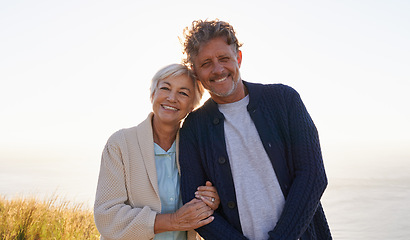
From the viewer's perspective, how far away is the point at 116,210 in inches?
100

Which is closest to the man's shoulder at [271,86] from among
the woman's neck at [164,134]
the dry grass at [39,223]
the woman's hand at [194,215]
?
the woman's neck at [164,134]

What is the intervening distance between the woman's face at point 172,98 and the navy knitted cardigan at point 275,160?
0.47ft

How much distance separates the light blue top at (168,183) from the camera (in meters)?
2.70

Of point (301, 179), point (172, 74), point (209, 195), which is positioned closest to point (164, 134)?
point (172, 74)

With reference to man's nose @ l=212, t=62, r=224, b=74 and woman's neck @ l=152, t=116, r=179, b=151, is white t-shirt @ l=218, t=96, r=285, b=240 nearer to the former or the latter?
man's nose @ l=212, t=62, r=224, b=74

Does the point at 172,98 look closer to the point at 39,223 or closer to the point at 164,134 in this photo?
the point at 164,134

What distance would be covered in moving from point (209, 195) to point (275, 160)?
51cm

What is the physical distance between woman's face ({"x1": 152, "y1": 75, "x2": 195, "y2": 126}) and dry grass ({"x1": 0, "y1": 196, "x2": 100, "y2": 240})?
245 centimetres

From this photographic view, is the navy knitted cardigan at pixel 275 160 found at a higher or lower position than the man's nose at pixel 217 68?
lower

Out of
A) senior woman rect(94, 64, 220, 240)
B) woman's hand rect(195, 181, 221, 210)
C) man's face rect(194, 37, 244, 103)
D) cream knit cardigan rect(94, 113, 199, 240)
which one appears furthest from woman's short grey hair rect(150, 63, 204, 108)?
woman's hand rect(195, 181, 221, 210)

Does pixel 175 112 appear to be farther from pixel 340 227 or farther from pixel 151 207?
pixel 340 227

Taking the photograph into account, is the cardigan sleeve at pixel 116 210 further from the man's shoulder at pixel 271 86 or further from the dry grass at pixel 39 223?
the dry grass at pixel 39 223

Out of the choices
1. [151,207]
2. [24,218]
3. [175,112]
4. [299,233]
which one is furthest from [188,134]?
[24,218]

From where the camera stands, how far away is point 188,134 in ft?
8.91
